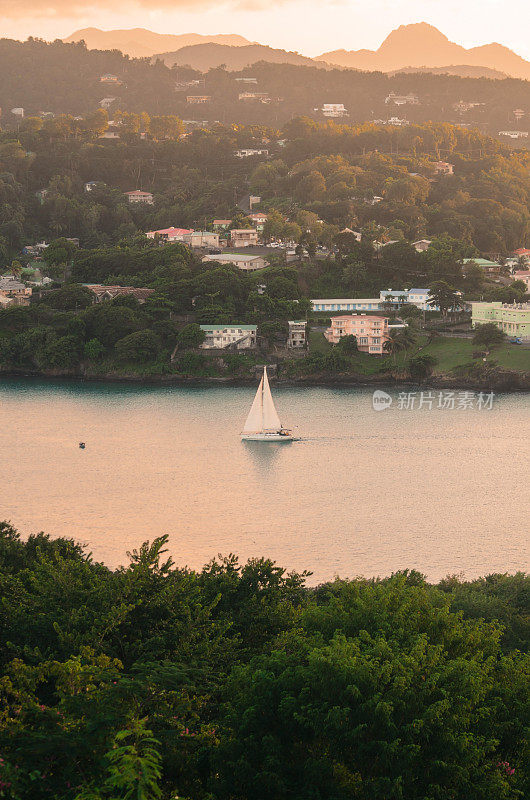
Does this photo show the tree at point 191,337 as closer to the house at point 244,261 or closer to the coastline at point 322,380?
the coastline at point 322,380

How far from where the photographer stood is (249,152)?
185 ft

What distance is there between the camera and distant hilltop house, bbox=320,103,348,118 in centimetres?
7681

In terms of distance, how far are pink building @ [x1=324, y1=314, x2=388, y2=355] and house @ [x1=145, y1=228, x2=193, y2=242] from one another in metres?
12.9

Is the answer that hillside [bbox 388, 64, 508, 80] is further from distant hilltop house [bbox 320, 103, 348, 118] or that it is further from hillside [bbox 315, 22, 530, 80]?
distant hilltop house [bbox 320, 103, 348, 118]

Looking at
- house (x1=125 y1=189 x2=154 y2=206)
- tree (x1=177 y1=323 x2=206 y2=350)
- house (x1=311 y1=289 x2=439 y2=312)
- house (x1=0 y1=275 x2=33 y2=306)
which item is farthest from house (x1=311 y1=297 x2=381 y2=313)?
house (x1=125 y1=189 x2=154 y2=206)

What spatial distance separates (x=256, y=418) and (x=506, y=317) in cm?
1207

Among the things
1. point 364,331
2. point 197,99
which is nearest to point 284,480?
point 364,331

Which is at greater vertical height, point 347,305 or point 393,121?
point 393,121

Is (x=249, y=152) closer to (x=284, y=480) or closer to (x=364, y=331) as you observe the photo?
(x=364, y=331)

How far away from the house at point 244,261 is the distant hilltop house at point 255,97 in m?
44.4

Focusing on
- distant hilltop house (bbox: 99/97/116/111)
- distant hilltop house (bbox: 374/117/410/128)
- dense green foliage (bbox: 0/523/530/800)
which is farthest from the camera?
distant hilltop house (bbox: 99/97/116/111)

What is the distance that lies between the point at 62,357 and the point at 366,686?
83.2 feet

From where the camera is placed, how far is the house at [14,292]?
3575cm

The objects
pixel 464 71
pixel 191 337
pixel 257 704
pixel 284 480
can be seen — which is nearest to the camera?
pixel 257 704
